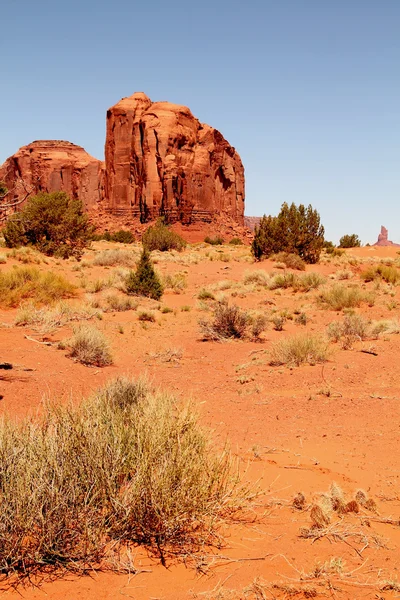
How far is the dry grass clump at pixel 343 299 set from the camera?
18.1 m

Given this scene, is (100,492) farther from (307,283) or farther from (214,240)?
(214,240)

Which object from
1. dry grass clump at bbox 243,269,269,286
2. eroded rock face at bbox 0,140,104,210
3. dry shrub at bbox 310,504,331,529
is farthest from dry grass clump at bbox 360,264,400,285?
eroded rock face at bbox 0,140,104,210

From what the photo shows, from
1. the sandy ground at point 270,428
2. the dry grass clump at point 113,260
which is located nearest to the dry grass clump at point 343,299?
the sandy ground at point 270,428

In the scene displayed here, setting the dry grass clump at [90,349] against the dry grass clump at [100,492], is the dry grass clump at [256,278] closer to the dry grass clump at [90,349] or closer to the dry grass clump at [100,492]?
the dry grass clump at [90,349]

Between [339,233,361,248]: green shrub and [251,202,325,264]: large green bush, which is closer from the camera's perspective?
[251,202,325,264]: large green bush

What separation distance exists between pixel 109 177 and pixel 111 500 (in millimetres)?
74449

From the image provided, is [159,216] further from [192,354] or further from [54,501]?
[54,501]

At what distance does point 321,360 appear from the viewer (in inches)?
428

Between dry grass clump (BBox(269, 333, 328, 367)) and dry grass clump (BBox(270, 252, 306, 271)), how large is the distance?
1838 centimetres

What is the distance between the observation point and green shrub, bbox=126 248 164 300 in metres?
19.7

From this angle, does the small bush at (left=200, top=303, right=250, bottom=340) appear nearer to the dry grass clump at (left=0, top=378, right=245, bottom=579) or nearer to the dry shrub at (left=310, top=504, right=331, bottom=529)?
the dry grass clump at (left=0, top=378, right=245, bottom=579)

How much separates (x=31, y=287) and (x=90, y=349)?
7412 mm

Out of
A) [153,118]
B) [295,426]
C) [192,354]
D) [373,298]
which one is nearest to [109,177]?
[153,118]

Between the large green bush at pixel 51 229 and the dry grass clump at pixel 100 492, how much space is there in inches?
1025
